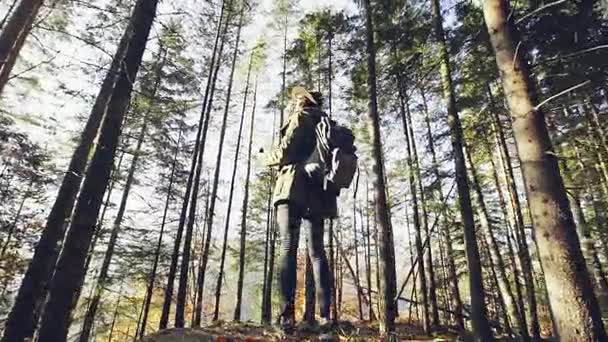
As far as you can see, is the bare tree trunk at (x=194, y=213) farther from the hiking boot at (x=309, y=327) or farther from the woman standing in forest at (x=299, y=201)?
the hiking boot at (x=309, y=327)

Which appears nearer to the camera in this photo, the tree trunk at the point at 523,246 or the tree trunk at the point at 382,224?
the tree trunk at the point at 382,224

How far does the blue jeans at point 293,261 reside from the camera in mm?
3432

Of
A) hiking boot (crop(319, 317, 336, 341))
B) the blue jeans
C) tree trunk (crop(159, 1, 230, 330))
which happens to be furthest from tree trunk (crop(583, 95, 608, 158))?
tree trunk (crop(159, 1, 230, 330))

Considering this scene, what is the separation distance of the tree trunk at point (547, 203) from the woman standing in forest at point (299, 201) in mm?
1938

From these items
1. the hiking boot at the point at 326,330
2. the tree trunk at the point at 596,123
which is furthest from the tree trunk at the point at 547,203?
the tree trunk at the point at 596,123

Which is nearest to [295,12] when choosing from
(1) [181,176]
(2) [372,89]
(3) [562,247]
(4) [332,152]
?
(1) [181,176]

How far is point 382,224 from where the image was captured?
23.5 feet

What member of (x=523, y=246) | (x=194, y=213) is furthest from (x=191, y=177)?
(x=523, y=246)

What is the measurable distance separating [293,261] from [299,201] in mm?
631

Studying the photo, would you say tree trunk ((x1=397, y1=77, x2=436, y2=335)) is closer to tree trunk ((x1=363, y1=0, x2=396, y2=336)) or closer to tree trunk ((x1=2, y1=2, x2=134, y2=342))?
tree trunk ((x1=363, y1=0, x2=396, y2=336))

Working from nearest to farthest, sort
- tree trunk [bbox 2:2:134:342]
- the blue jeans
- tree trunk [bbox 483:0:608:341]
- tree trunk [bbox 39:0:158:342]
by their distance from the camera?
tree trunk [bbox 483:0:608:341], the blue jeans, tree trunk [bbox 39:0:158:342], tree trunk [bbox 2:2:134:342]

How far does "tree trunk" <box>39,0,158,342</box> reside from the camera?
3.57 meters

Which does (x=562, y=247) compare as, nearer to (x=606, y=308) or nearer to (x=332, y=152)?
(x=332, y=152)

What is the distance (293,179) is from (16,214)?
1396 cm
